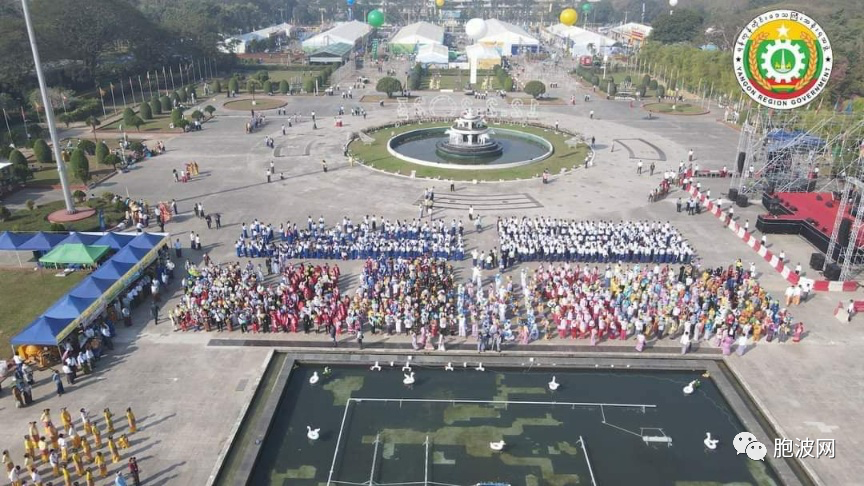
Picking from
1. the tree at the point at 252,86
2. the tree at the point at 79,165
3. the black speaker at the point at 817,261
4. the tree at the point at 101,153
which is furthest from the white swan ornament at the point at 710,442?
the tree at the point at 252,86

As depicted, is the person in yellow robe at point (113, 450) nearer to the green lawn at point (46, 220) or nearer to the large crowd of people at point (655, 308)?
the large crowd of people at point (655, 308)

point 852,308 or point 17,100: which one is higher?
point 17,100

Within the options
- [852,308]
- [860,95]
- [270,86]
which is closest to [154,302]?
[852,308]

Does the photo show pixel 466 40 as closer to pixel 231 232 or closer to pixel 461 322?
pixel 231 232

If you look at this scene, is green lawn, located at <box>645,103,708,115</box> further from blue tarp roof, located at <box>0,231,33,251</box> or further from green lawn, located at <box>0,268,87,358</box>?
blue tarp roof, located at <box>0,231,33,251</box>

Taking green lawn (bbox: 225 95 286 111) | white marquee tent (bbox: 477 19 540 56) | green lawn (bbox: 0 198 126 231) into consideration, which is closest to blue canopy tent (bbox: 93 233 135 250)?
green lawn (bbox: 0 198 126 231)

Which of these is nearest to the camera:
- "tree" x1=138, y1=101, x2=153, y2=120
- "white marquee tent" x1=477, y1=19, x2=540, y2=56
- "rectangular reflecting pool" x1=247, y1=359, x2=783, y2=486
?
"rectangular reflecting pool" x1=247, y1=359, x2=783, y2=486
